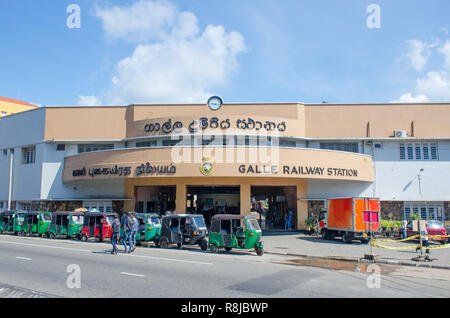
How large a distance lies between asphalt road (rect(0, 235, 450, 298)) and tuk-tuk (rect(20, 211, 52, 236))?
376 inches

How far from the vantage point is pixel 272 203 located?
32.8 meters

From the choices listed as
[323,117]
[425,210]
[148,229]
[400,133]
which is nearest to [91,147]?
[148,229]

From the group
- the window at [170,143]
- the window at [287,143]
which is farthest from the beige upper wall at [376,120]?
the window at [170,143]

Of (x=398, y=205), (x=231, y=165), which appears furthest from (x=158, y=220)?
(x=398, y=205)

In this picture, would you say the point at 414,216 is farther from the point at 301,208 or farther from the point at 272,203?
the point at 272,203

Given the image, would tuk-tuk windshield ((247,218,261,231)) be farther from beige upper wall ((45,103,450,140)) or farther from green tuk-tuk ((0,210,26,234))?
green tuk-tuk ((0,210,26,234))

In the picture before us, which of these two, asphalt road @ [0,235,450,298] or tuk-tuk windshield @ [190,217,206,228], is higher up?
tuk-tuk windshield @ [190,217,206,228]

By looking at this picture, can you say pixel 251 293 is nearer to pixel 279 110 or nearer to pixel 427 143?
pixel 279 110

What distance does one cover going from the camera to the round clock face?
92.7 ft

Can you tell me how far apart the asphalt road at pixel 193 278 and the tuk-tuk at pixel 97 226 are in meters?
6.01

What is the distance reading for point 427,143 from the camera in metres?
28.5

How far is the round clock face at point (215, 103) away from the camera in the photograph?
28.3 metres

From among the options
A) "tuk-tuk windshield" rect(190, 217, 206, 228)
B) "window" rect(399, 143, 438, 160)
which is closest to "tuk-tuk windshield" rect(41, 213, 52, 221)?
"tuk-tuk windshield" rect(190, 217, 206, 228)
